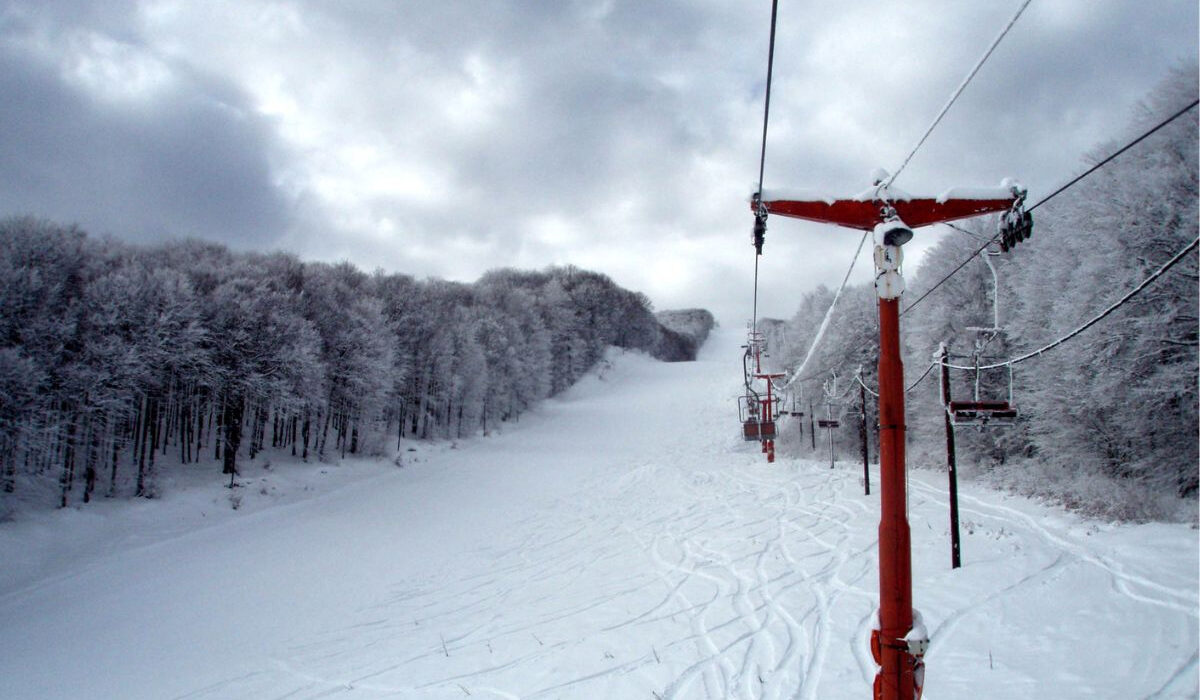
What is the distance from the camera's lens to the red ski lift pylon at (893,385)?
449 centimetres

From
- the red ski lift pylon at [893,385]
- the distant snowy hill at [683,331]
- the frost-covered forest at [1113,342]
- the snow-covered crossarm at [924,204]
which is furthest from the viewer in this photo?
the distant snowy hill at [683,331]

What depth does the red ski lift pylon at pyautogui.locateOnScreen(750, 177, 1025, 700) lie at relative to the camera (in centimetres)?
449

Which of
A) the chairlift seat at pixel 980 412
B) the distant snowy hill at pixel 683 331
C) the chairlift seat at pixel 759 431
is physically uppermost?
the distant snowy hill at pixel 683 331

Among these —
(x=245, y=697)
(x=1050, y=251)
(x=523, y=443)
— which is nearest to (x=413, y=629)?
(x=245, y=697)

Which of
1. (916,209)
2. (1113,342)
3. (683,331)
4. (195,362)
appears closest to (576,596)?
(916,209)

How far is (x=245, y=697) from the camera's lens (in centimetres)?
895

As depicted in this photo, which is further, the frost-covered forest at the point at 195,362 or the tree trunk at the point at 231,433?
the tree trunk at the point at 231,433

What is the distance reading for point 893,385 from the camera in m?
4.81

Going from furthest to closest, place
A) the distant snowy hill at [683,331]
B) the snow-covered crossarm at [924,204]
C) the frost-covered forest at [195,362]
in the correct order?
the distant snowy hill at [683,331] → the frost-covered forest at [195,362] → the snow-covered crossarm at [924,204]

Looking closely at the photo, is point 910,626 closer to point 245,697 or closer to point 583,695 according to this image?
point 583,695

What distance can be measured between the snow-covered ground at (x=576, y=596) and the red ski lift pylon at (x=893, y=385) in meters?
1.98

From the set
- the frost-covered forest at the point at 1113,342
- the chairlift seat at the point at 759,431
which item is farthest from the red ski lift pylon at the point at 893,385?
the chairlift seat at the point at 759,431

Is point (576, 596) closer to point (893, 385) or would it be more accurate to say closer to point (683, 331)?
point (893, 385)

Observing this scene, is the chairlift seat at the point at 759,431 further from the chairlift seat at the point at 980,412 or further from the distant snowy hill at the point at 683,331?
the distant snowy hill at the point at 683,331
